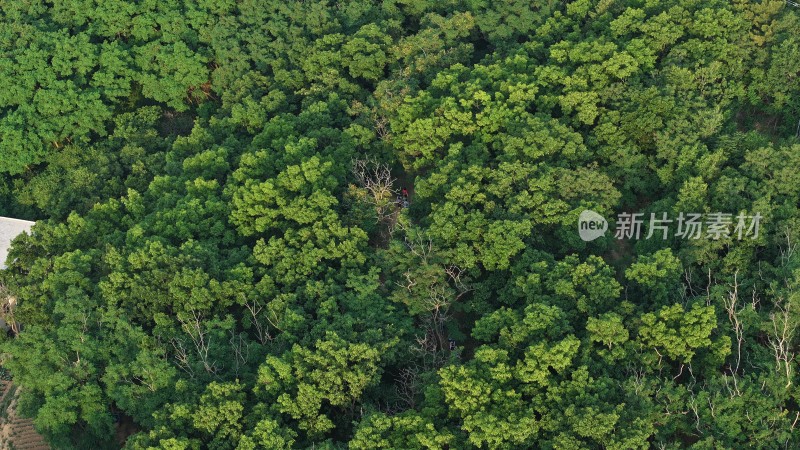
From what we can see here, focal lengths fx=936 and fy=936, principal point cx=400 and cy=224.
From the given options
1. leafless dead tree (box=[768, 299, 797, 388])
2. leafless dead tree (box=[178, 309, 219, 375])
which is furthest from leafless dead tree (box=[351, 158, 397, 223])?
leafless dead tree (box=[768, 299, 797, 388])

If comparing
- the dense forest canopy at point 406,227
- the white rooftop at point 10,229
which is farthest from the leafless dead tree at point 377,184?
the white rooftop at point 10,229

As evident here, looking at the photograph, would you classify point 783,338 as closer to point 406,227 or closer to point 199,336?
point 406,227

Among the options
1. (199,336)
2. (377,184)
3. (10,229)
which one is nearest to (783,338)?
(377,184)

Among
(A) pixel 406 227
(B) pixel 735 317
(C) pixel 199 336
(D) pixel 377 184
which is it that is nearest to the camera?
(B) pixel 735 317

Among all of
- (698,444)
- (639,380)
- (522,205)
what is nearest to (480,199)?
(522,205)

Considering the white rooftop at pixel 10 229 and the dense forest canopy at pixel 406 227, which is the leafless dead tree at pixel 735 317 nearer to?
the dense forest canopy at pixel 406 227

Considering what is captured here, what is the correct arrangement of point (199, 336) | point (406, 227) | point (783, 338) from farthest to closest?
1. point (406, 227)
2. point (199, 336)
3. point (783, 338)

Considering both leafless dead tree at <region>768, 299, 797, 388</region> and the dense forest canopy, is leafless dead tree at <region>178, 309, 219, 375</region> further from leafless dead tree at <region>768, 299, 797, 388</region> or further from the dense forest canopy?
leafless dead tree at <region>768, 299, 797, 388</region>

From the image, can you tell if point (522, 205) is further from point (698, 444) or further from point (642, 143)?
point (698, 444)
